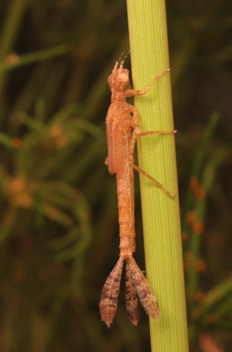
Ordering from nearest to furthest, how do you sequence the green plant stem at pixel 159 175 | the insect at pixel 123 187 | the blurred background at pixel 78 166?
the green plant stem at pixel 159 175 < the insect at pixel 123 187 < the blurred background at pixel 78 166

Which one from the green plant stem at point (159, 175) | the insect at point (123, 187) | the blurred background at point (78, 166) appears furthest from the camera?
the blurred background at point (78, 166)

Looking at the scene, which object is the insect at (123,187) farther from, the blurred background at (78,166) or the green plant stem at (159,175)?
the blurred background at (78,166)

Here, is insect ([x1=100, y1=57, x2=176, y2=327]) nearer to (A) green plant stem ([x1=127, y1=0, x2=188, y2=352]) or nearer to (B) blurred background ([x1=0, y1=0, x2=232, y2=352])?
(A) green plant stem ([x1=127, y1=0, x2=188, y2=352])

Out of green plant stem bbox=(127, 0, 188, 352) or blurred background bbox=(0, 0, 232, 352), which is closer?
green plant stem bbox=(127, 0, 188, 352)

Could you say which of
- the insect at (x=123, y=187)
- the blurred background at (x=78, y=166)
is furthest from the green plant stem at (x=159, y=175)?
the blurred background at (x=78, y=166)

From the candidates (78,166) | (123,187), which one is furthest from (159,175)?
(78,166)

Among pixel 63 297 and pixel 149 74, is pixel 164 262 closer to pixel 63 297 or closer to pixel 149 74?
pixel 149 74

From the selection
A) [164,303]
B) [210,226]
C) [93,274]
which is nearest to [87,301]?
[93,274]

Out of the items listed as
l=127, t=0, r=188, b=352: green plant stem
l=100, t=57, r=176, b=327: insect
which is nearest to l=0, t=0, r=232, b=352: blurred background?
l=100, t=57, r=176, b=327: insect
